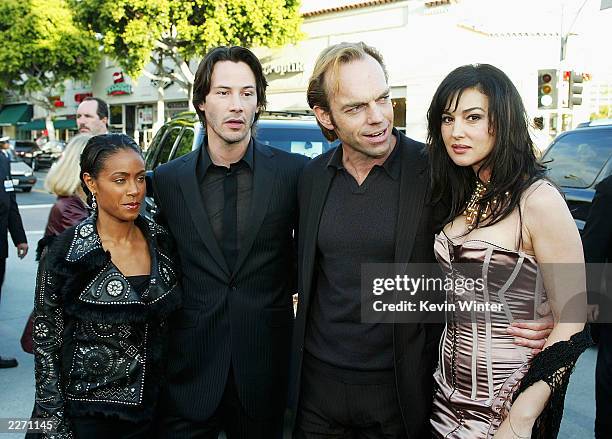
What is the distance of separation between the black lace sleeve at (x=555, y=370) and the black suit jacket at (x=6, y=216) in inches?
200

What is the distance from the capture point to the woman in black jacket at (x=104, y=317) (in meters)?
2.52

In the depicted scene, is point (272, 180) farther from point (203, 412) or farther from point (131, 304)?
point (203, 412)

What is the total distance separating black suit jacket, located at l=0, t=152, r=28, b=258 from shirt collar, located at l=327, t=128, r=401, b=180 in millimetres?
4205

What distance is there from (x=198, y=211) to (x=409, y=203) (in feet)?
3.02

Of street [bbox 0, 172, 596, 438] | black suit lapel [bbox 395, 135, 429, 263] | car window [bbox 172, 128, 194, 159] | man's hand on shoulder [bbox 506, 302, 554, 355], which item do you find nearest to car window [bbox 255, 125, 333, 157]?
car window [bbox 172, 128, 194, 159]

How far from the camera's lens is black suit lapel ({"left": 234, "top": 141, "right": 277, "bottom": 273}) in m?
2.73

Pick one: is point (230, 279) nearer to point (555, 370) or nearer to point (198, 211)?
point (198, 211)

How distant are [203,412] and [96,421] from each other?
43 centimetres

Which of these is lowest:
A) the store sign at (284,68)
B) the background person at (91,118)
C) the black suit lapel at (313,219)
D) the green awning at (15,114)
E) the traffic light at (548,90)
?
the black suit lapel at (313,219)

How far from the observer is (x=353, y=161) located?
2.66 m

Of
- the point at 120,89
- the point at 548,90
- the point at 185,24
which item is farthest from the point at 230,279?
the point at 120,89

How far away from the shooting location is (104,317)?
2.52 m

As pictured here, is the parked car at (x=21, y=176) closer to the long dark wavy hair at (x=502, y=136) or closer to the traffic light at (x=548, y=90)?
the traffic light at (x=548, y=90)

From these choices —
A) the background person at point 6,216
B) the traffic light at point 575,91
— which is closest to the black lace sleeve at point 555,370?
the background person at point 6,216
